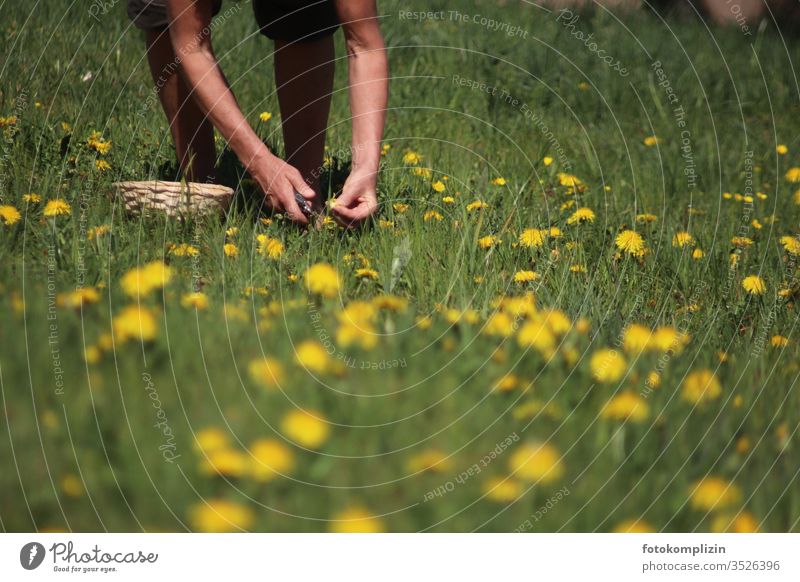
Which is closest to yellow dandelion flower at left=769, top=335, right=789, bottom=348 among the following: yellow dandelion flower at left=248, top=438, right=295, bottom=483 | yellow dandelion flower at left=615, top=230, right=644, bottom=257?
yellow dandelion flower at left=615, top=230, right=644, bottom=257

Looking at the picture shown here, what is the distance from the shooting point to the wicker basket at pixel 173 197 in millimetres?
2736

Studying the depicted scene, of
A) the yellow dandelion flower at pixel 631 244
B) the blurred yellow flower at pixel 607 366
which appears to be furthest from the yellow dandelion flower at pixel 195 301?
the yellow dandelion flower at pixel 631 244

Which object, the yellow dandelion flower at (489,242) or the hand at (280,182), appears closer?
the hand at (280,182)

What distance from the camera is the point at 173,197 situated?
279 cm

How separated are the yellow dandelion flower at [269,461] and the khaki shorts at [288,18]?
86.1 inches

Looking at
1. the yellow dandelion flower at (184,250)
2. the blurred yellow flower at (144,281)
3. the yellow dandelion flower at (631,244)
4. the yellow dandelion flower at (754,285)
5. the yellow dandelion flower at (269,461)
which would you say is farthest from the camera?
the yellow dandelion flower at (631,244)

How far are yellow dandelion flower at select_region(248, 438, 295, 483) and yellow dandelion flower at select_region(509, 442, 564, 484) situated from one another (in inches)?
15.6

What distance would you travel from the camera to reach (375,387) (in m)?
1.57

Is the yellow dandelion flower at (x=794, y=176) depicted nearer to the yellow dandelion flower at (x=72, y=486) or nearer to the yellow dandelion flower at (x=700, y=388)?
the yellow dandelion flower at (x=700, y=388)

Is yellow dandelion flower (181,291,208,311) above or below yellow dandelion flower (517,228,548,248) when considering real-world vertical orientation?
below

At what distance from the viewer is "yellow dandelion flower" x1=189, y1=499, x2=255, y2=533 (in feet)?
4.45

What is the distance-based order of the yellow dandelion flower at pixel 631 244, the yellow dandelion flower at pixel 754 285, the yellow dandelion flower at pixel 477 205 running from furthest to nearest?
1. the yellow dandelion flower at pixel 477 205
2. the yellow dandelion flower at pixel 631 244
3. the yellow dandelion flower at pixel 754 285

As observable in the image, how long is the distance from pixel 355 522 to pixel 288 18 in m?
2.33

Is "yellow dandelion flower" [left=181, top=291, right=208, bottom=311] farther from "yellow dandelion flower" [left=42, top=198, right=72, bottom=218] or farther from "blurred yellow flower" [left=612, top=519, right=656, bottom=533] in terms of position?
"blurred yellow flower" [left=612, top=519, right=656, bottom=533]
